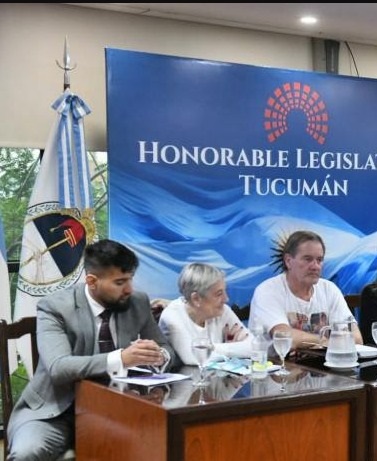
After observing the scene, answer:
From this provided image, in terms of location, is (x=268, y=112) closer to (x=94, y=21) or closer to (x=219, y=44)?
(x=219, y=44)

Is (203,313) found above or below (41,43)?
below

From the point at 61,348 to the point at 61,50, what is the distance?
2.07 meters

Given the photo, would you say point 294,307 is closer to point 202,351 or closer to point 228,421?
point 202,351

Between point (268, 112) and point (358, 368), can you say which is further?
point (268, 112)

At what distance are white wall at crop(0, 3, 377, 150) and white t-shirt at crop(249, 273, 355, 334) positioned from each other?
1.37m

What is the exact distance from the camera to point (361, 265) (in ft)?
15.4

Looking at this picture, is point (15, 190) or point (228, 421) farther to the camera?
point (15, 190)

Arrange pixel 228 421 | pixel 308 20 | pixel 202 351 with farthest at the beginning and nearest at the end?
pixel 308 20
pixel 202 351
pixel 228 421

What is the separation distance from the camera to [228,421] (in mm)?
2238

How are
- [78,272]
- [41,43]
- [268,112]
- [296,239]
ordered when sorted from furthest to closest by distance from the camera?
[268,112] → [41,43] → [78,272] → [296,239]

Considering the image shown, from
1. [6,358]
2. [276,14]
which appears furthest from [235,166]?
[6,358]

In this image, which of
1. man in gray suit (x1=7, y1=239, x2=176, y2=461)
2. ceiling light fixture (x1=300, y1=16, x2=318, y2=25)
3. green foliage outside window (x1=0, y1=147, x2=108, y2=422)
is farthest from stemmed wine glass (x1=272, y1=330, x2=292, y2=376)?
ceiling light fixture (x1=300, y1=16, x2=318, y2=25)

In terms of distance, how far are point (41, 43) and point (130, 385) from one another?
90.9 inches

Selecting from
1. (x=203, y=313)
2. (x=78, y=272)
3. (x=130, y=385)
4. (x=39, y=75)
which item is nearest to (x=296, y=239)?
(x=203, y=313)
